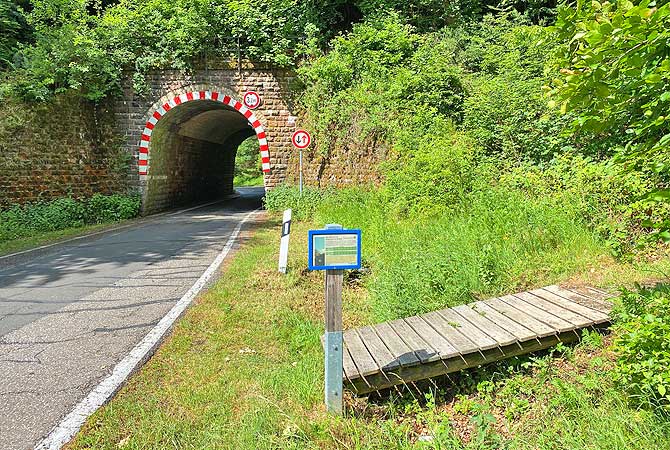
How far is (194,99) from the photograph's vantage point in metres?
13.7

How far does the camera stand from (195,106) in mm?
14602

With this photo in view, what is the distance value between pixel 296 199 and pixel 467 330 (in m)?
9.33

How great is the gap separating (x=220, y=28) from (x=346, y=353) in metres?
13.1

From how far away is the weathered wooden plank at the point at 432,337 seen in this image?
2947 millimetres

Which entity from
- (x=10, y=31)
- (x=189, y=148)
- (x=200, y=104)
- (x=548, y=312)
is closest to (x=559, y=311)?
(x=548, y=312)

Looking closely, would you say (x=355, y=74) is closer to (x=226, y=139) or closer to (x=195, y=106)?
(x=195, y=106)

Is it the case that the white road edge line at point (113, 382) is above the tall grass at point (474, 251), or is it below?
below

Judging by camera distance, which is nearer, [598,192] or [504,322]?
[504,322]

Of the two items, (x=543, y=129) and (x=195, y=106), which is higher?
(x=195, y=106)

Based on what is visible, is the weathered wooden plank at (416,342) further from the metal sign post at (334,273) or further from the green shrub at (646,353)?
the green shrub at (646,353)

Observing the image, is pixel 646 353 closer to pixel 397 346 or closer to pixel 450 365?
pixel 450 365

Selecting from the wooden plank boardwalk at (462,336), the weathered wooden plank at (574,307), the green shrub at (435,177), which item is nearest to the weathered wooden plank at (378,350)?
the wooden plank boardwalk at (462,336)

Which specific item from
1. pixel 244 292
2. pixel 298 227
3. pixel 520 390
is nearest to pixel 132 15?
pixel 298 227

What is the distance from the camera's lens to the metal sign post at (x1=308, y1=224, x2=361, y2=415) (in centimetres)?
257
